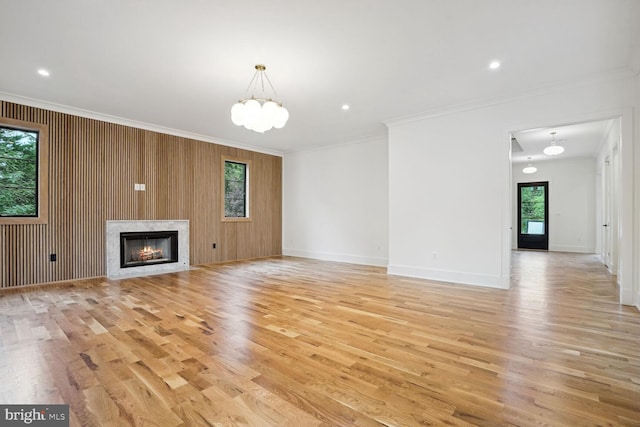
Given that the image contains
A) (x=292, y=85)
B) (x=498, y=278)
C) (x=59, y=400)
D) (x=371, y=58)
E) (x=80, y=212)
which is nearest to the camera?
(x=59, y=400)

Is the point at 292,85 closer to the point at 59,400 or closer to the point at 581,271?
the point at 59,400

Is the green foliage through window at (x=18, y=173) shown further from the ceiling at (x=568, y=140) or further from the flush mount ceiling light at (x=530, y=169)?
the flush mount ceiling light at (x=530, y=169)

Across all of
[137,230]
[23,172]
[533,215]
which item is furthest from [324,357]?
[533,215]

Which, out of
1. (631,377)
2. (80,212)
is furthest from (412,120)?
(80,212)

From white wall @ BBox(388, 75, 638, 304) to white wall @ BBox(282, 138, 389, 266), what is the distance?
1.13 m

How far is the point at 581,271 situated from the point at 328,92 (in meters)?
6.44

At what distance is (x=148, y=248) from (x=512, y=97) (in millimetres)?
7293

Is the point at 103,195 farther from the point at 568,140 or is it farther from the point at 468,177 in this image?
the point at 568,140

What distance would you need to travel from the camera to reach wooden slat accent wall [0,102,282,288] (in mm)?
4832

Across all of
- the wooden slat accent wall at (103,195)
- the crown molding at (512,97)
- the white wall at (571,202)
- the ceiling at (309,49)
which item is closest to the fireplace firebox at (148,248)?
the wooden slat accent wall at (103,195)

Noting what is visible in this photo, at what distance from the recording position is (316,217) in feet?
27.2

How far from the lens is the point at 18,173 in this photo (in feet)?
15.8

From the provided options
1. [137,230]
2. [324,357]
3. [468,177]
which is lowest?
[324,357]

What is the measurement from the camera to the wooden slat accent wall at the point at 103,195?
4832 millimetres
